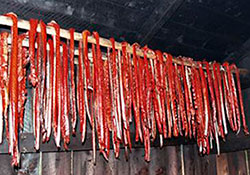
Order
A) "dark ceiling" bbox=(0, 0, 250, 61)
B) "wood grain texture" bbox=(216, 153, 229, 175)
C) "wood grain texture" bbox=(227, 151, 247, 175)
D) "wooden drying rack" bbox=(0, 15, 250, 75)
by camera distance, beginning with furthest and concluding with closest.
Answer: "wood grain texture" bbox=(216, 153, 229, 175), "wood grain texture" bbox=(227, 151, 247, 175), "dark ceiling" bbox=(0, 0, 250, 61), "wooden drying rack" bbox=(0, 15, 250, 75)

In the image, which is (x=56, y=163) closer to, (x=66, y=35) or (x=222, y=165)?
(x=66, y=35)

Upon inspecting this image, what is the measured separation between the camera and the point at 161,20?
11.3 ft

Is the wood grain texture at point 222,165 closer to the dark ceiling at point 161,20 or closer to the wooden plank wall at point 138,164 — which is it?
the wooden plank wall at point 138,164

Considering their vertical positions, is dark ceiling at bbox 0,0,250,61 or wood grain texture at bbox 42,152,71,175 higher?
dark ceiling at bbox 0,0,250,61

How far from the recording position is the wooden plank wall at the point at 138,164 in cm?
342

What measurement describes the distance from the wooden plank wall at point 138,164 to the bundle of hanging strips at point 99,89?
0.63 meters

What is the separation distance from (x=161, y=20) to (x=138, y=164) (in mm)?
1769

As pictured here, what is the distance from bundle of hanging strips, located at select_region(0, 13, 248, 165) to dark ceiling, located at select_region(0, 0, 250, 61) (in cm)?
33

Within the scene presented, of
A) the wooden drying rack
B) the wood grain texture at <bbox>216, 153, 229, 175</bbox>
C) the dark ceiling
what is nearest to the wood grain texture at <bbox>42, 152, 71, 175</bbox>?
the wooden drying rack

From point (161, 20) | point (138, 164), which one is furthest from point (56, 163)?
point (161, 20)

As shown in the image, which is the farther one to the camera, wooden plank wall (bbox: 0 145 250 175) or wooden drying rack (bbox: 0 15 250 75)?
wooden plank wall (bbox: 0 145 250 175)

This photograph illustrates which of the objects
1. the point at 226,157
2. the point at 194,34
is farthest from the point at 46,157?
the point at 226,157

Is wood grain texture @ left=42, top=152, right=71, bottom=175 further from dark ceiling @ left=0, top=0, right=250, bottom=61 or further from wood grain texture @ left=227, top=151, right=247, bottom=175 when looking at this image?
wood grain texture @ left=227, top=151, right=247, bottom=175

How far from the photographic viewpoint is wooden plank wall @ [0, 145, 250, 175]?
3422mm
